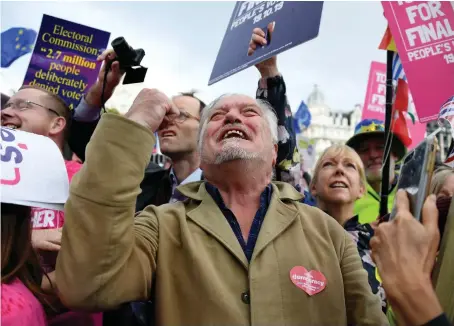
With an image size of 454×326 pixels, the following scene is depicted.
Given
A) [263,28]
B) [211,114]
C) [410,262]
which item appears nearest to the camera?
[410,262]

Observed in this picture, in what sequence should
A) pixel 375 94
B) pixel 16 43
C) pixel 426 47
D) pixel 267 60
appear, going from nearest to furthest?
pixel 267 60 < pixel 426 47 < pixel 16 43 < pixel 375 94

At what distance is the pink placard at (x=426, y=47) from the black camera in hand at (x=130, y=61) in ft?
6.84

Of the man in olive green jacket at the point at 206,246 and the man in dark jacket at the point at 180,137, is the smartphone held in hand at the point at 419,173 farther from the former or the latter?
the man in dark jacket at the point at 180,137

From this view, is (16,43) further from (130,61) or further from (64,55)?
(130,61)

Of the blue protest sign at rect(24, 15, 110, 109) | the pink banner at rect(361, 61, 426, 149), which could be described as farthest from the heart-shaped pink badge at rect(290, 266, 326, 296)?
the pink banner at rect(361, 61, 426, 149)

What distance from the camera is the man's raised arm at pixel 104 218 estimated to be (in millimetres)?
1447

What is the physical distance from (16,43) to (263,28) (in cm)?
359

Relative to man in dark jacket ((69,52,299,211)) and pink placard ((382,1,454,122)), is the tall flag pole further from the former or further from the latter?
man in dark jacket ((69,52,299,211))

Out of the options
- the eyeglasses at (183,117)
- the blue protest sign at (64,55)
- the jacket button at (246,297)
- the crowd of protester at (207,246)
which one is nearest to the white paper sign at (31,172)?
the crowd of protester at (207,246)

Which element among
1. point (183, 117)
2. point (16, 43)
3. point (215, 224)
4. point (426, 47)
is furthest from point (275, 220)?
point (16, 43)

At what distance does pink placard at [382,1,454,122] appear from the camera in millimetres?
3320

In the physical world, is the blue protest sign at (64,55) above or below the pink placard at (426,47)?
above

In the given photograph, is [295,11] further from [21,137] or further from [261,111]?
[21,137]

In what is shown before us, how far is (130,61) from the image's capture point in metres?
2.10
